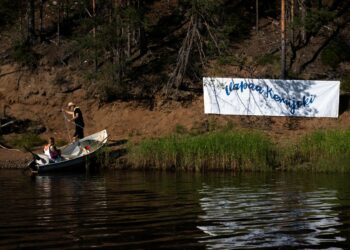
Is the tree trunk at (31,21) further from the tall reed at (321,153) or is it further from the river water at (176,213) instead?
the tall reed at (321,153)

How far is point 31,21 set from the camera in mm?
38812

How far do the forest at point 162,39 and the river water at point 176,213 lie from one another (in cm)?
1251

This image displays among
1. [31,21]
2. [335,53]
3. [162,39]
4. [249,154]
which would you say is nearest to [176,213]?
[249,154]

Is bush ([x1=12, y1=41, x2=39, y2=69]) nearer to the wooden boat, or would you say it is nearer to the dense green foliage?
the dense green foliage

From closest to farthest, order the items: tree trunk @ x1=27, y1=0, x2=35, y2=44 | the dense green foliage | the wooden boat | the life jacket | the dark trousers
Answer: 1. the wooden boat
2. the life jacket
3. the dark trousers
4. tree trunk @ x1=27, y1=0, x2=35, y2=44
5. the dense green foliage

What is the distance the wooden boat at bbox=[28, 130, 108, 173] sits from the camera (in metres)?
24.9

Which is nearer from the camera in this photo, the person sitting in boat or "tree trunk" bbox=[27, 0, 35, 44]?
the person sitting in boat

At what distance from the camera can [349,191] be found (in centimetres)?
1823

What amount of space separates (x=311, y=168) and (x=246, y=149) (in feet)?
7.73

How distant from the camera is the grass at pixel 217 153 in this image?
24.8m

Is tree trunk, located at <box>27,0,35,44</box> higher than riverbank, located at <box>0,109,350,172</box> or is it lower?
higher

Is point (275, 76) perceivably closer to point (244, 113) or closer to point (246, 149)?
point (244, 113)

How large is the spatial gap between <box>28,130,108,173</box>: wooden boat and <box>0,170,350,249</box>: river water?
8.05 feet

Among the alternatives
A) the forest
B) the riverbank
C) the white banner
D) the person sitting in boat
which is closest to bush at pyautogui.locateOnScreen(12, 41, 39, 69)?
the forest
